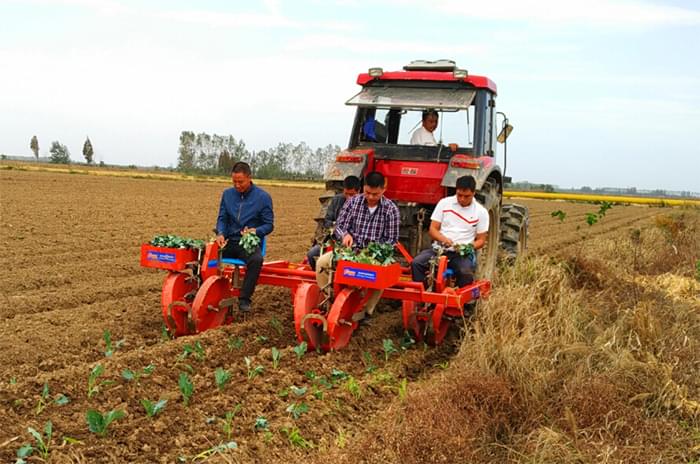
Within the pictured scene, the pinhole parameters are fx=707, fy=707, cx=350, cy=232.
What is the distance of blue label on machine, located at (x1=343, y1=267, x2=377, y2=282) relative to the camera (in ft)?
17.7

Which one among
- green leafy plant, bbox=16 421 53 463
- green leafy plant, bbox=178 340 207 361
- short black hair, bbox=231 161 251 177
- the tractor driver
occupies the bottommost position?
green leafy plant, bbox=16 421 53 463

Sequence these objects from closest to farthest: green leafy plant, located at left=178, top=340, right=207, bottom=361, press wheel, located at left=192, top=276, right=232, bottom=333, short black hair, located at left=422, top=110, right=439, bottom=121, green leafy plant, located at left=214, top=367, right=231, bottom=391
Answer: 1. green leafy plant, located at left=214, top=367, right=231, bottom=391
2. green leafy plant, located at left=178, top=340, right=207, bottom=361
3. press wheel, located at left=192, top=276, right=232, bottom=333
4. short black hair, located at left=422, top=110, right=439, bottom=121

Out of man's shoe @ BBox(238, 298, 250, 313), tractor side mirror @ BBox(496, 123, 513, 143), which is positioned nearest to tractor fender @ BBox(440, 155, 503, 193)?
tractor side mirror @ BBox(496, 123, 513, 143)

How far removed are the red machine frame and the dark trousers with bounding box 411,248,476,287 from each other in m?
0.13

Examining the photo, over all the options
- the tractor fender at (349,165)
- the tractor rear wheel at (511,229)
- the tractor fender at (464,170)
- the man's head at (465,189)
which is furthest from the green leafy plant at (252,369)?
the tractor rear wheel at (511,229)

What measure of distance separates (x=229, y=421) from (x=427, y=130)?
14.6 ft

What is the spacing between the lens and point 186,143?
250 ft

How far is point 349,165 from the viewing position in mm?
7238

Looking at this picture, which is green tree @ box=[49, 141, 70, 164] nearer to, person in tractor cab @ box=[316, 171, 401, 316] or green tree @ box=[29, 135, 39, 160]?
green tree @ box=[29, 135, 39, 160]

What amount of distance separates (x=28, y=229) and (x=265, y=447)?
1014cm

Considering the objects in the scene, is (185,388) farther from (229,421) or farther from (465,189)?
(465,189)

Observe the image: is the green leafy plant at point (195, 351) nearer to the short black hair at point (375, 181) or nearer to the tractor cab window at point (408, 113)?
the short black hair at point (375, 181)

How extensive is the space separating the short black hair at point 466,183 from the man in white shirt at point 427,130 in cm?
115

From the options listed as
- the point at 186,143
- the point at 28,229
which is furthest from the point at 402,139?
the point at 186,143
